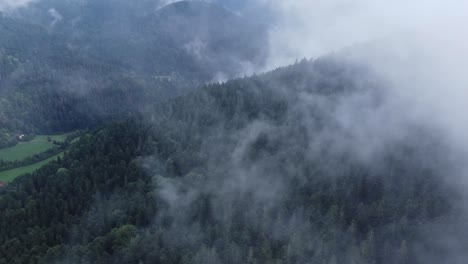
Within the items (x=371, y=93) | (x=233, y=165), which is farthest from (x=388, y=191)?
(x=371, y=93)

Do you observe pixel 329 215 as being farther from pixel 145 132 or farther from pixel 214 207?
pixel 145 132

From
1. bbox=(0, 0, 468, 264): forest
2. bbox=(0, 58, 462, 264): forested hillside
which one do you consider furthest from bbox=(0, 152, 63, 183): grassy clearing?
bbox=(0, 58, 462, 264): forested hillside

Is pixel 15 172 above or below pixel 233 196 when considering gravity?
above

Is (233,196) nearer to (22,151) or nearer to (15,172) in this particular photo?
(15,172)

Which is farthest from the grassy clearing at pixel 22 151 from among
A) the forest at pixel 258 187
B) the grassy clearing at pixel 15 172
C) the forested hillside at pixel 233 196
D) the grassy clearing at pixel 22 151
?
the forested hillside at pixel 233 196

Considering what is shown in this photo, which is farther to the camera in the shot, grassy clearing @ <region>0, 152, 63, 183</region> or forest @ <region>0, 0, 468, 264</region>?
grassy clearing @ <region>0, 152, 63, 183</region>

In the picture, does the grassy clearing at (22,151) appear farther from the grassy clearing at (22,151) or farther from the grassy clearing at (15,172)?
the grassy clearing at (15,172)

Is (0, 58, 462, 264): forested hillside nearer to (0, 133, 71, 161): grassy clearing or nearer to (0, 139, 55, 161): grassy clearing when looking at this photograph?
(0, 133, 71, 161): grassy clearing

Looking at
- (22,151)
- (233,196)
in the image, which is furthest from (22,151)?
(233,196)

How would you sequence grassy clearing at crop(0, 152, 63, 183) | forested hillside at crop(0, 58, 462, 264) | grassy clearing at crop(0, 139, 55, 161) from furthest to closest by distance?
grassy clearing at crop(0, 139, 55, 161), grassy clearing at crop(0, 152, 63, 183), forested hillside at crop(0, 58, 462, 264)
